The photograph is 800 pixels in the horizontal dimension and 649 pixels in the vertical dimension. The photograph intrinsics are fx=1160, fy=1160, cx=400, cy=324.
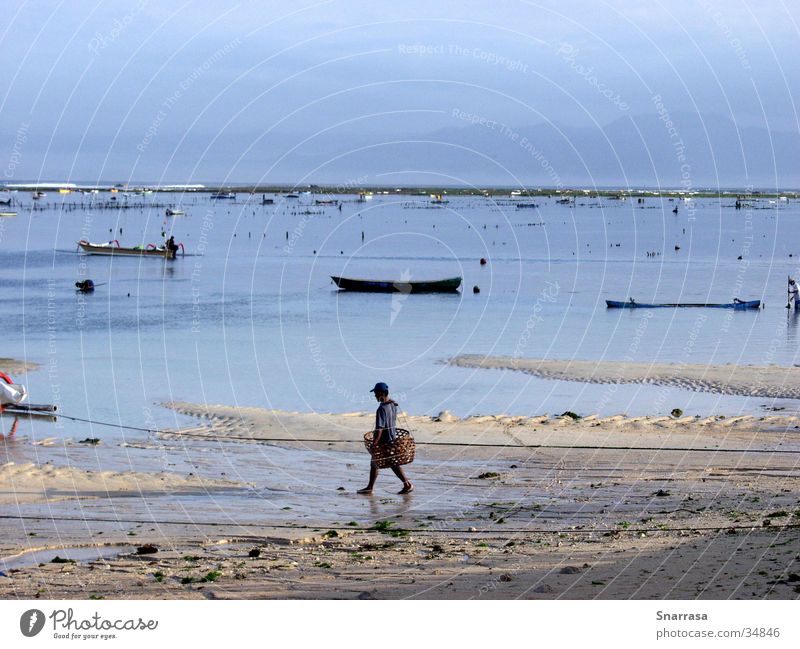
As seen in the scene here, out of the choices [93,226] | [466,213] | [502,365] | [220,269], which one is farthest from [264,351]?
[466,213]

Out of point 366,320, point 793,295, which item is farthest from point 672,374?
point 793,295

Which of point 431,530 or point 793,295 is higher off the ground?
point 793,295

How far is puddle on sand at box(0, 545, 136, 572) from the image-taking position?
10945mm

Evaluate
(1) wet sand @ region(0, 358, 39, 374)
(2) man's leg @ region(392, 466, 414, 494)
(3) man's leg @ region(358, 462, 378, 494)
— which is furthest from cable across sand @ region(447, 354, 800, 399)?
(3) man's leg @ region(358, 462, 378, 494)

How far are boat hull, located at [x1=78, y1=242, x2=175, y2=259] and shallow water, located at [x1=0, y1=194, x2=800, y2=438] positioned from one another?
A: 67cm

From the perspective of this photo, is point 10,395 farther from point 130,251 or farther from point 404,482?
point 130,251

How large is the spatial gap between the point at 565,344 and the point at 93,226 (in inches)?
3287

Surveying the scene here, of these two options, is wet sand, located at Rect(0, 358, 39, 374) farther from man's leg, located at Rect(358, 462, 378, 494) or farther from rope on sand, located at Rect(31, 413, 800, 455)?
man's leg, located at Rect(358, 462, 378, 494)

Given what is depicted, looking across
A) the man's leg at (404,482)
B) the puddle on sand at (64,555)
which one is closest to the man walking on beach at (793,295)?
the man's leg at (404,482)

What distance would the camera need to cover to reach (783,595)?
8.80 metres

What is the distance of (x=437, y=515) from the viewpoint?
Answer: 13.6 metres

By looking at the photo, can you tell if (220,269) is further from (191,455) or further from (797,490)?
(797,490)

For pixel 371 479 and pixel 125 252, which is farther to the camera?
pixel 125 252

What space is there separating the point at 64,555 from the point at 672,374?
2033 cm
